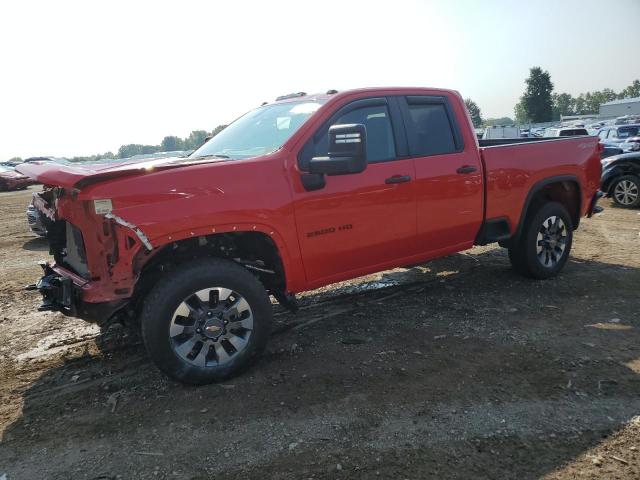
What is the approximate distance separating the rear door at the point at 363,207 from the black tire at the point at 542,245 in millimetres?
1692

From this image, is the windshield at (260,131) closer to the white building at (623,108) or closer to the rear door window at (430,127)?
the rear door window at (430,127)

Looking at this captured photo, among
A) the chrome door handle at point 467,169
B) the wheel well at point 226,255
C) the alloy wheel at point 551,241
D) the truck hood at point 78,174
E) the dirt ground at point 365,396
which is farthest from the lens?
the alloy wheel at point 551,241

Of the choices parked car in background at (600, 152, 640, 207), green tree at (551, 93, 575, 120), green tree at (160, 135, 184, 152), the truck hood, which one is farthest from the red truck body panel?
green tree at (551, 93, 575, 120)

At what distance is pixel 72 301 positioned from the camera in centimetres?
334

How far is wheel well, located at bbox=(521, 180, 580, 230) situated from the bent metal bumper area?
14.5ft

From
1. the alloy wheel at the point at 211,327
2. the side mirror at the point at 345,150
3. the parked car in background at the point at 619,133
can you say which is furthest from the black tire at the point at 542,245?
the parked car in background at the point at 619,133

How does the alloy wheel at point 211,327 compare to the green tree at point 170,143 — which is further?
the green tree at point 170,143

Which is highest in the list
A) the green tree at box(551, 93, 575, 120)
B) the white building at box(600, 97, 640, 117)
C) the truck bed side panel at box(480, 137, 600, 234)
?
the green tree at box(551, 93, 575, 120)

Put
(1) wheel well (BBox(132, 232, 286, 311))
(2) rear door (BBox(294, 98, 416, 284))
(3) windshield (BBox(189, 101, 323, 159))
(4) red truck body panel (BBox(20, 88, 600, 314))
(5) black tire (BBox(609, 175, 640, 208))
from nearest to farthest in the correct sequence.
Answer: (4) red truck body panel (BBox(20, 88, 600, 314)) → (1) wheel well (BBox(132, 232, 286, 311)) → (2) rear door (BBox(294, 98, 416, 284)) → (3) windshield (BBox(189, 101, 323, 159)) → (5) black tire (BBox(609, 175, 640, 208))

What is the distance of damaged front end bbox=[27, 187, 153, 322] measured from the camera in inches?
125

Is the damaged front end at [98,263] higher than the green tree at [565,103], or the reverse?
the green tree at [565,103]

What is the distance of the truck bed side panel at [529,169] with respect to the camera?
491cm

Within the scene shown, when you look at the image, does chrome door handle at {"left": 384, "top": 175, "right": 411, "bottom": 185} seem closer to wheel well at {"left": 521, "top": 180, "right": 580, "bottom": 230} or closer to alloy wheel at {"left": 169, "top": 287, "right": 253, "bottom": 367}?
alloy wheel at {"left": 169, "top": 287, "right": 253, "bottom": 367}

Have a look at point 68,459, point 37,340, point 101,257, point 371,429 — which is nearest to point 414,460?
point 371,429
